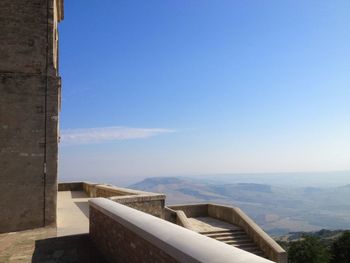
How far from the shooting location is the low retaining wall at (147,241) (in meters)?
3.40

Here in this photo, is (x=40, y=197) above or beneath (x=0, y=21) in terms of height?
beneath

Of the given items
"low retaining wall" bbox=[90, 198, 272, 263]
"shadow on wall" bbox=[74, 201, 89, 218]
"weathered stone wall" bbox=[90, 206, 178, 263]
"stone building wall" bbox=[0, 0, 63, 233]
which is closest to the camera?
"low retaining wall" bbox=[90, 198, 272, 263]

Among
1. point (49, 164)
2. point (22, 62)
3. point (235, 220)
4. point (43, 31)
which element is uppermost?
point (43, 31)

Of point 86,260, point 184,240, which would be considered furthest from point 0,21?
point 184,240

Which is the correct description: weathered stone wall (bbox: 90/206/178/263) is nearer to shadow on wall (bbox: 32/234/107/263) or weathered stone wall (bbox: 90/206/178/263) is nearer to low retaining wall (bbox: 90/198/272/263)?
low retaining wall (bbox: 90/198/272/263)

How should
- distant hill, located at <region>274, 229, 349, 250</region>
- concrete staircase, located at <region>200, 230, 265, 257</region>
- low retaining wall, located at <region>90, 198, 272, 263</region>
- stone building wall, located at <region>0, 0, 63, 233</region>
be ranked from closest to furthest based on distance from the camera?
low retaining wall, located at <region>90, 198, 272, 263</region>
stone building wall, located at <region>0, 0, 63, 233</region>
concrete staircase, located at <region>200, 230, 265, 257</region>
distant hill, located at <region>274, 229, 349, 250</region>

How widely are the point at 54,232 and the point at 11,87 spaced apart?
4381mm

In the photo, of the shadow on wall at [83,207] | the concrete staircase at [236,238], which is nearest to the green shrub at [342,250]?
the concrete staircase at [236,238]

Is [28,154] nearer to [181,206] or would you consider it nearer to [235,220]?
[235,220]

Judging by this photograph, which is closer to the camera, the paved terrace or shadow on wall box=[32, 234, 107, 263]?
shadow on wall box=[32, 234, 107, 263]

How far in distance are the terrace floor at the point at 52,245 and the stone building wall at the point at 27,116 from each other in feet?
2.29

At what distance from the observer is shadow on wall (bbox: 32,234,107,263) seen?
747cm

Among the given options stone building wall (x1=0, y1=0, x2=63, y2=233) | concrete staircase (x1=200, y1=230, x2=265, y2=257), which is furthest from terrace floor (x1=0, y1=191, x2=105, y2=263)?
concrete staircase (x1=200, y1=230, x2=265, y2=257)

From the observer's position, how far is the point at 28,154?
10.8 meters
